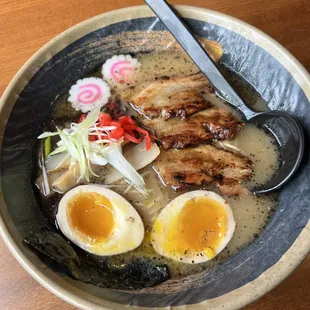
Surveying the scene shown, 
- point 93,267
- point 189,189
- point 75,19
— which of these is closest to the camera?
point 93,267

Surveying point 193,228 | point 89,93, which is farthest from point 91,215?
point 89,93

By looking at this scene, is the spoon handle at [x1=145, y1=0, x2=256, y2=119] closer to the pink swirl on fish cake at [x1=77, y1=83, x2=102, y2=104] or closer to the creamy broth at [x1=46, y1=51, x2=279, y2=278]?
the creamy broth at [x1=46, y1=51, x2=279, y2=278]

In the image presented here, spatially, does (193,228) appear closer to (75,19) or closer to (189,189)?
(189,189)

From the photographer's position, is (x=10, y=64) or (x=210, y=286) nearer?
(x=210, y=286)

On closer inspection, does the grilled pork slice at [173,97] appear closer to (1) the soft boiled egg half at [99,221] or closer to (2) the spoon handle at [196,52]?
(2) the spoon handle at [196,52]

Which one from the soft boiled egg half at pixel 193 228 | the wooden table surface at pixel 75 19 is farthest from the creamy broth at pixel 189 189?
the wooden table surface at pixel 75 19

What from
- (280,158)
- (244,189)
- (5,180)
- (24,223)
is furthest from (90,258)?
(280,158)

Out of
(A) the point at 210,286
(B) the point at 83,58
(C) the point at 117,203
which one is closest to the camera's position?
(A) the point at 210,286

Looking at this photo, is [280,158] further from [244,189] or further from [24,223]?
[24,223]
